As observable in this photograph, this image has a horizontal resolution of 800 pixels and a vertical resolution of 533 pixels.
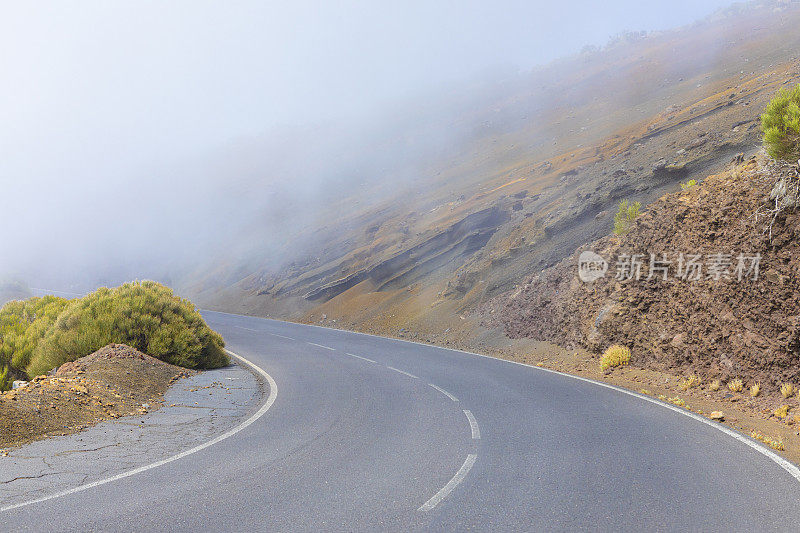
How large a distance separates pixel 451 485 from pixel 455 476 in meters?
0.28

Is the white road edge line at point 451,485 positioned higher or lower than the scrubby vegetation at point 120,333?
lower

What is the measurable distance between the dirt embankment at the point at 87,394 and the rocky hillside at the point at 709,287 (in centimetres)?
1100

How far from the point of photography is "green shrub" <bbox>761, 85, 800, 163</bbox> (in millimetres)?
11070

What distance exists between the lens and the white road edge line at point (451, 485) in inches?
182

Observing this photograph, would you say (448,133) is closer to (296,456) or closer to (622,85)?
(622,85)

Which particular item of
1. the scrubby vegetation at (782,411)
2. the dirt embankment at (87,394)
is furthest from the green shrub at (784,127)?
the dirt embankment at (87,394)

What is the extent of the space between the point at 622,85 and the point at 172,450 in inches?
2755

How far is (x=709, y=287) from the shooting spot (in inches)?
456

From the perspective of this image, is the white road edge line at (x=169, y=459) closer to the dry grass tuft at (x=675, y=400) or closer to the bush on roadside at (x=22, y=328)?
the bush on roadside at (x=22, y=328)

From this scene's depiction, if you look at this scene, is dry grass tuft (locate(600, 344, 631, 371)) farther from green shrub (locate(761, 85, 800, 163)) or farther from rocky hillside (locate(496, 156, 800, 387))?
green shrub (locate(761, 85, 800, 163))

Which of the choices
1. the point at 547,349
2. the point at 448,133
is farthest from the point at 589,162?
the point at 448,133

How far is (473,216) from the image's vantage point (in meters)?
34.1

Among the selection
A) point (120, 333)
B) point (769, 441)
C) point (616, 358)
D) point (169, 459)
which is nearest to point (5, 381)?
point (120, 333)

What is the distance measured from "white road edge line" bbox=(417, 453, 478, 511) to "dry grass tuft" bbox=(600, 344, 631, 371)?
8.01 m
